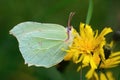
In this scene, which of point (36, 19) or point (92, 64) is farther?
point (36, 19)

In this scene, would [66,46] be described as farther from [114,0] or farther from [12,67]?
[114,0]

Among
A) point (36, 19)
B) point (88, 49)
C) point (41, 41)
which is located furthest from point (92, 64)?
point (36, 19)

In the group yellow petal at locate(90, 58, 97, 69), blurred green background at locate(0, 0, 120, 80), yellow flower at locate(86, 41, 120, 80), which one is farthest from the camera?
blurred green background at locate(0, 0, 120, 80)

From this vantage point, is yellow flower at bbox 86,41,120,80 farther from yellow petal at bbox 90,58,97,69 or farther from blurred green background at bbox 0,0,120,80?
blurred green background at bbox 0,0,120,80

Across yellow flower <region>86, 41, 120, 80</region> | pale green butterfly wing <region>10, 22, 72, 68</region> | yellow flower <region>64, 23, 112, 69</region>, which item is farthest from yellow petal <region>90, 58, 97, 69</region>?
pale green butterfly wing <region>10, 22, 72, 68</region>

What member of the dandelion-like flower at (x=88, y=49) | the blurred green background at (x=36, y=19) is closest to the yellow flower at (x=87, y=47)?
the dandelion-like flower at (x=88, y=49)

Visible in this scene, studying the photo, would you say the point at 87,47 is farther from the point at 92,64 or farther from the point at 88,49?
the point at 92,64
